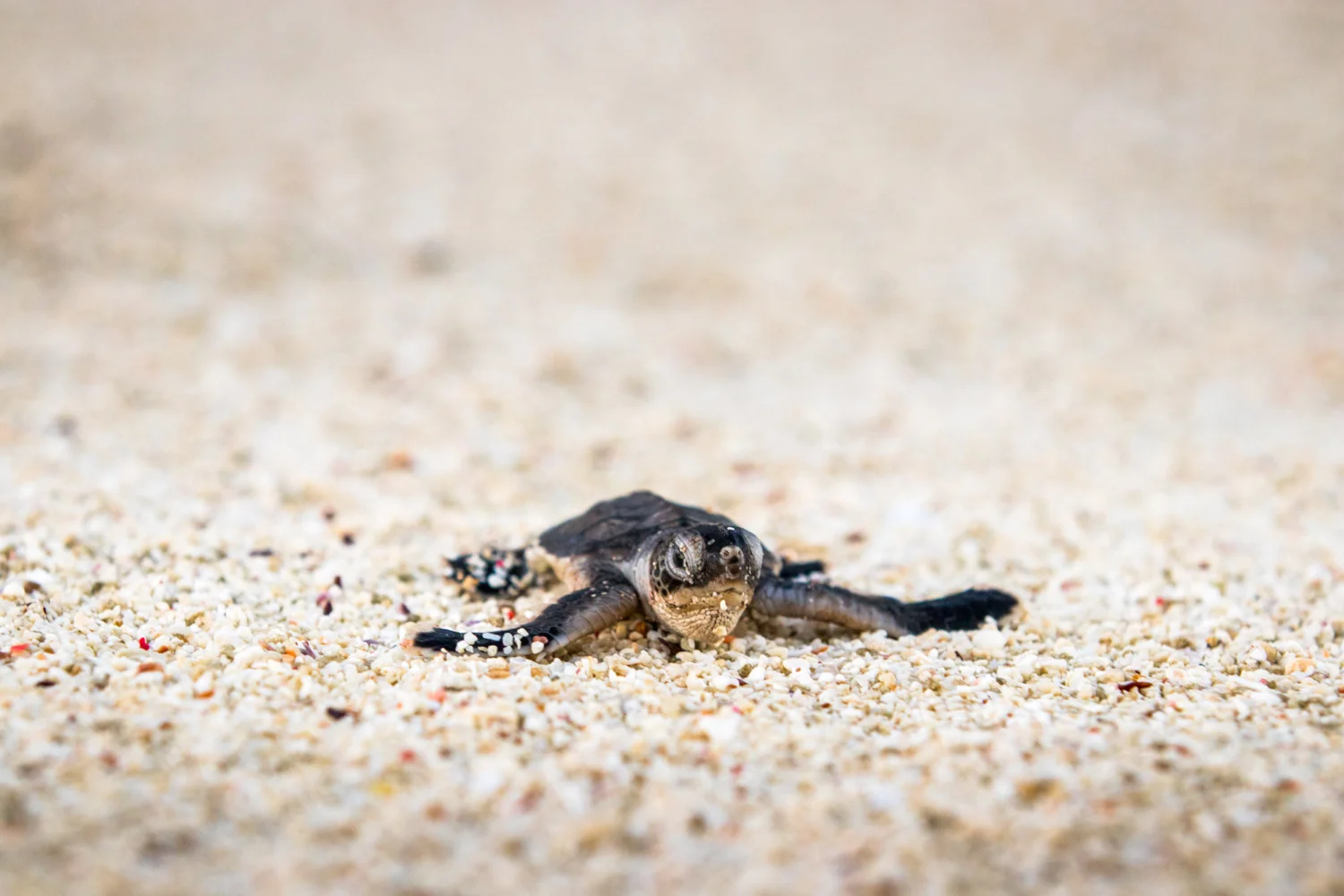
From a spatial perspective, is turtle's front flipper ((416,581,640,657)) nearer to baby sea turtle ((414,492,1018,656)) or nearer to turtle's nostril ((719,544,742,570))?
baby sea turtle ((414,492,1018,656))

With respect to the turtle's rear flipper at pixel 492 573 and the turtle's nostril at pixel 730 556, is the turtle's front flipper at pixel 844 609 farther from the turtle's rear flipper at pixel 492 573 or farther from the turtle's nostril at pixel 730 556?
the turtle's rear flipper at pixel 492 573

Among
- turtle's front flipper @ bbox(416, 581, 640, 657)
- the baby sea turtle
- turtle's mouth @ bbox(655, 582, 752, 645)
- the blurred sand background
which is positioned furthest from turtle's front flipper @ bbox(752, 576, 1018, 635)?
turtle's front flipper @ bbox(416, 581, 640, 657)

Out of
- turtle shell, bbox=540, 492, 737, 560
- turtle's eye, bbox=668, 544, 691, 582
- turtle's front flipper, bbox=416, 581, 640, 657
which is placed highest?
turtle shell, bbox=540, 492, 737, 560

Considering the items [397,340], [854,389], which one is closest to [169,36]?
[397,340]

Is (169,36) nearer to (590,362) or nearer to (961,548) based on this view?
(590,362)

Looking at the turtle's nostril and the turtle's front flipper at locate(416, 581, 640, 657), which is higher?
the turtle's nostril

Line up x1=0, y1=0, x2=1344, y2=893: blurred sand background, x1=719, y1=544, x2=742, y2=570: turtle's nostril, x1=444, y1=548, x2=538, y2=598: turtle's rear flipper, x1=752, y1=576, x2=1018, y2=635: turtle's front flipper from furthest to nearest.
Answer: x1=444, y1=548, x2=538, y2=598: turtle's rear flipper < x1=752, y1=576, x2=1018, y2=635: turtle's front flipper < x1=719, y1=544, x2=742, y2=570: turtle's nostril < x1=0, y1=0, x2=1344, y2=893: blurred sand background

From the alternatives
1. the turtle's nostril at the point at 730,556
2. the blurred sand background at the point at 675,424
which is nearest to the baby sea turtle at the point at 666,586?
the turtle's nostril at the point at 730,556
